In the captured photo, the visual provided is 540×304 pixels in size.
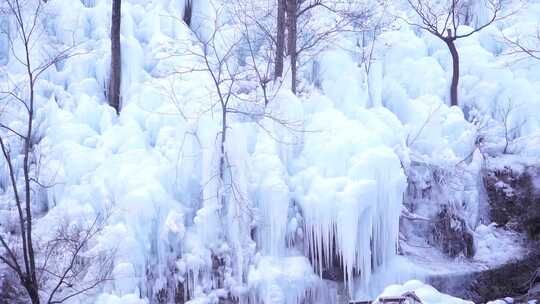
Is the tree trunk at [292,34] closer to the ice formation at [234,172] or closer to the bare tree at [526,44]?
the ice formation at [234,172]

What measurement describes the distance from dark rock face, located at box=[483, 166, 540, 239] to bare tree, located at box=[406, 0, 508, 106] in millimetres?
1919

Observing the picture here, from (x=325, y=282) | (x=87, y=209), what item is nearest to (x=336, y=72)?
(x=325, y=282)

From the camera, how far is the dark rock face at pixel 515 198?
971 centimetres

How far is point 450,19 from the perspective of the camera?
13.3 metres

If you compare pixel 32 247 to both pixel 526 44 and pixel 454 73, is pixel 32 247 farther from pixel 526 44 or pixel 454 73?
pixel 526 44

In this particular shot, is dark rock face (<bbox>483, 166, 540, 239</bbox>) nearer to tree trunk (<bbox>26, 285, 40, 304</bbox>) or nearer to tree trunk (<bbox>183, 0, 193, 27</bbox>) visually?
tree trunk (<bbox>183, 0, 193, 27</bbox>)

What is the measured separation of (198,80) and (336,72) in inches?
106

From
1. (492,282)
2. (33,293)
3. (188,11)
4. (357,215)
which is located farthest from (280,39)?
(33,293)

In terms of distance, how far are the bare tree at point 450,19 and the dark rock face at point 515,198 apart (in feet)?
6.30

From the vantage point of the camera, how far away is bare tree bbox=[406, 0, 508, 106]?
37.0 ft

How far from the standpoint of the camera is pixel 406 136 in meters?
10.5

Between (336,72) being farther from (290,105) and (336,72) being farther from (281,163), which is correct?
(281,163)

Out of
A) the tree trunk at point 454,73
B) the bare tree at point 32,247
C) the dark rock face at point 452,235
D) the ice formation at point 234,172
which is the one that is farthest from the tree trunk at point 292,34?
the bare tree at point 32,247

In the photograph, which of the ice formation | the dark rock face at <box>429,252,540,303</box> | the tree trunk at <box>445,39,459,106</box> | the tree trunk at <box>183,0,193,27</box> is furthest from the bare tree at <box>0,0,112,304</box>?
the tree trunk at <box>445,39,459,106</box>
